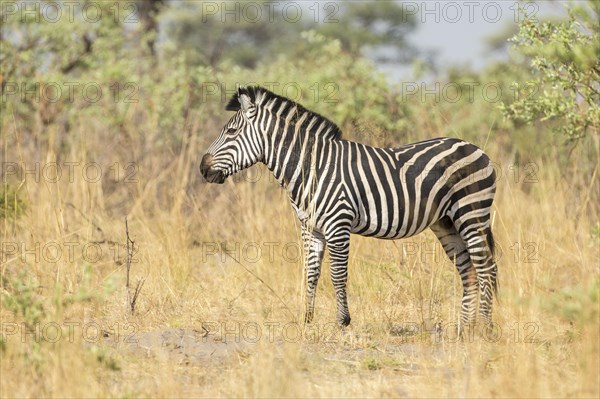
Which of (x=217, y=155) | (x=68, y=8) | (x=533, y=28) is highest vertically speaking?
(x=68, y=8)

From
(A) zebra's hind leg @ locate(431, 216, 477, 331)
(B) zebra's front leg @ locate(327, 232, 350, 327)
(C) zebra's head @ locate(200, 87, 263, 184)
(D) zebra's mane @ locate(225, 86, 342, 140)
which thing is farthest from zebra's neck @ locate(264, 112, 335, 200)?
(A) zebra's hind leg @ locate(431, 216, 477, 331)

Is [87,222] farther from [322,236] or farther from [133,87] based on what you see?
[133,87]

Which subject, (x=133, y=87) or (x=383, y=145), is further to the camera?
(x=133, y=87)

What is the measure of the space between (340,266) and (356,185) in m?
0.66

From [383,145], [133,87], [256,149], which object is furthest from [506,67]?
[256,149]

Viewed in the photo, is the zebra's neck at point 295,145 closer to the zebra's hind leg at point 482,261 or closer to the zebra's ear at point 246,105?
the zebra's ear at point 246,105

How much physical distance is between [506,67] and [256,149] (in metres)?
14.2

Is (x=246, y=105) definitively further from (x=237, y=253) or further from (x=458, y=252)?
(x=237, y=253)

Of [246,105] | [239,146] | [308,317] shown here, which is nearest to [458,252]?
[308,317]

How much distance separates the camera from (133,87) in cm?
1406

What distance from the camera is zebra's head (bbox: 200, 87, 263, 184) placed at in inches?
305

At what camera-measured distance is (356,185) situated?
294 inches

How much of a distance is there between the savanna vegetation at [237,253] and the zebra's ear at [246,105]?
1.29 meters

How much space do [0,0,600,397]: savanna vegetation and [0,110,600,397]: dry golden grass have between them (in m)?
0.02
